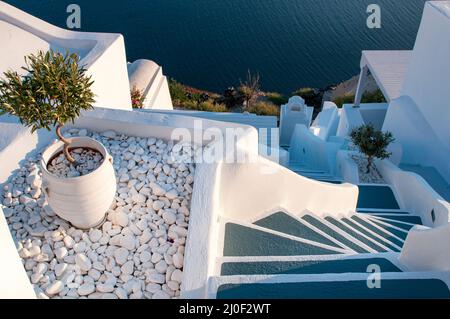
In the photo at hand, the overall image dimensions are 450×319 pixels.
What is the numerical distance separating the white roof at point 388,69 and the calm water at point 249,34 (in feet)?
22.8

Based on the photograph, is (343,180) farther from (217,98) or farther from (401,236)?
(217,98)

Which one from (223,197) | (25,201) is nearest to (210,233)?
(223,197)

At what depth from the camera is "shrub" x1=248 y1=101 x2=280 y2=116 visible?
15.3 meters

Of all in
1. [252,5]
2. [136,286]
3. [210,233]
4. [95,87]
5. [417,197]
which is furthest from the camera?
[252,5]

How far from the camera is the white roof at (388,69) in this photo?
10422 millimetres

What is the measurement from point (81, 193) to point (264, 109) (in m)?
12.5

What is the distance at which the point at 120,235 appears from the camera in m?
3.69

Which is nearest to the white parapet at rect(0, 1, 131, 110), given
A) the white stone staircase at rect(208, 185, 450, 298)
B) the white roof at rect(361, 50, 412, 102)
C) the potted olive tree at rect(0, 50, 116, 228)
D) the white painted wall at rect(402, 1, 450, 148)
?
the potted olive tree at rect(0, 50, 116, 228)

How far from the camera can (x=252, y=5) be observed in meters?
22.0

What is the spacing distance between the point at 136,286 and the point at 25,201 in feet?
4.52

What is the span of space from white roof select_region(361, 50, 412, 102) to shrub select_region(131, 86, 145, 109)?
5.76m

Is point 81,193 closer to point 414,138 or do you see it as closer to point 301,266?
point 301,266

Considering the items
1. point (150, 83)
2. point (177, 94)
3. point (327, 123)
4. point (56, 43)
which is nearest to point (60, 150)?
point (56, 43)

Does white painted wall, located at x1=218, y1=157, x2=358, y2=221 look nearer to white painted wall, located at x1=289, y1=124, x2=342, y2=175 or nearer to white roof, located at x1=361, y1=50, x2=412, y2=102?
white painted wall, located at x1=289, y1=124, x2=342, y2=175
